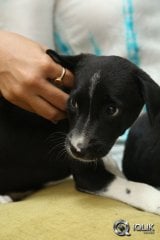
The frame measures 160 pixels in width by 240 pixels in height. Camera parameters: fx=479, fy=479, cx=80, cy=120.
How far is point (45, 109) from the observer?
1.56 metres

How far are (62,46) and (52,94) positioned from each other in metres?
0.57

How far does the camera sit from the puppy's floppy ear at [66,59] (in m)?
1.57

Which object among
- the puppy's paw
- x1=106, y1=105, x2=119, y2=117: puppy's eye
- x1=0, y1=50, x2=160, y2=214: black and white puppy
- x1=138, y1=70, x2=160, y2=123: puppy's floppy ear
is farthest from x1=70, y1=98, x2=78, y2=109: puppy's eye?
the puppy's paw

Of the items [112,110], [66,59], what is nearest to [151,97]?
[112,110]

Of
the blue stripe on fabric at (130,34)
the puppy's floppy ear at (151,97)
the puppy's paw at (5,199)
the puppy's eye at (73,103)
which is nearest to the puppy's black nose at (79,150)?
the puppy's eye at (73,103)

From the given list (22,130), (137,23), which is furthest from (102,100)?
(137,23)

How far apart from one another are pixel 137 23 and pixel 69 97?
2.03 feet

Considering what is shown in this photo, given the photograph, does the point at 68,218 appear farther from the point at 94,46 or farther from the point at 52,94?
the point at 94,46

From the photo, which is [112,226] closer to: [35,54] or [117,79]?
[117,79]

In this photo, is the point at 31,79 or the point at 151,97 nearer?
the point at 151,97

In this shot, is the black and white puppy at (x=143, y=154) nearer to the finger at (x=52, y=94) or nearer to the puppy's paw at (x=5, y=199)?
the finger at (x=52, y=94)

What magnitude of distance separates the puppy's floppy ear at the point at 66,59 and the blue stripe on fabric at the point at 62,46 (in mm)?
468

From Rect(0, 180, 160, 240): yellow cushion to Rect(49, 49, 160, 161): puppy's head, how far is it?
0.50ft

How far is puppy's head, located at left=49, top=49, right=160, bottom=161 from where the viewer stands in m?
1.41
